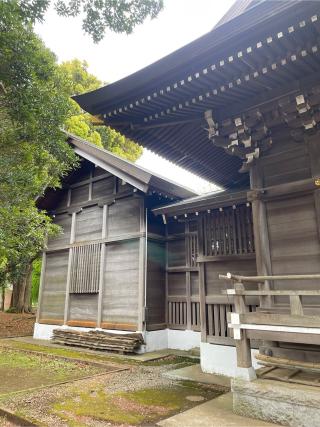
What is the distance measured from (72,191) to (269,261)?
8.92 meters

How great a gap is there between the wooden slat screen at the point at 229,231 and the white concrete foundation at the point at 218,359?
194 centimetres

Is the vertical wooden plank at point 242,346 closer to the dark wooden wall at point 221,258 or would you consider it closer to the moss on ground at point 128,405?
the moss on ground at point 128,405

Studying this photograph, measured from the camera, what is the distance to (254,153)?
202 inches

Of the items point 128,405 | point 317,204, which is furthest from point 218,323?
point 317,204

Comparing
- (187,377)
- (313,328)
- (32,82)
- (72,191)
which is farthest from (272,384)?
(72,191)

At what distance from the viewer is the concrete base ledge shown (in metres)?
3.27

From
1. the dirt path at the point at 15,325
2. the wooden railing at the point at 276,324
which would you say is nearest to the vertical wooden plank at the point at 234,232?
the wooden railing at the point at 276,324

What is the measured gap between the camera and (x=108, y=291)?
384 inches

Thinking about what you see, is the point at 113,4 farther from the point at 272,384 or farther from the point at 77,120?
the point at 77,120

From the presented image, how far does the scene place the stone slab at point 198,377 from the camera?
5555mm

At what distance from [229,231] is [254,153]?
6.79 feet

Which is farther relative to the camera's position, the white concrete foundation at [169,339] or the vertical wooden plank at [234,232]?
the white concrete foundation at [169,339]

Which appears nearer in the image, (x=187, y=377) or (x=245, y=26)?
(x=245, y=26)

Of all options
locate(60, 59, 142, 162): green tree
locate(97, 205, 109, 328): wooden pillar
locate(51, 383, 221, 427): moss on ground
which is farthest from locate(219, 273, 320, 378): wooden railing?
locate(60, 59, 142, 162): green tree
